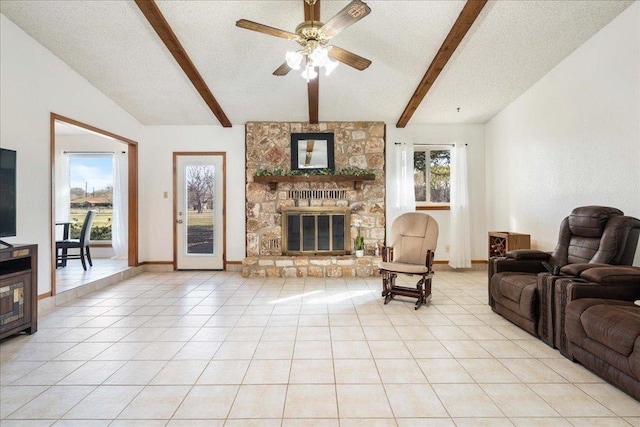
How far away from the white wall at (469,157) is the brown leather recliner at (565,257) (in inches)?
96.6

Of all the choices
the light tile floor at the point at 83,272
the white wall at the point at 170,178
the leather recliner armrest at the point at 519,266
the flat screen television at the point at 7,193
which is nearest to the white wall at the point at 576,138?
the leather recliner armrest at the point at 519,266

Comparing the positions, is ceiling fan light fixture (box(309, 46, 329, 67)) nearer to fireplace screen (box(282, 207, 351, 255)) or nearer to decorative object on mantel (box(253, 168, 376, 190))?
decorative object on mantel (box(253, 168, 376, 190))

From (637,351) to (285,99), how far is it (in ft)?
15.6

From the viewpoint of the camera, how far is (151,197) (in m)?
6.03

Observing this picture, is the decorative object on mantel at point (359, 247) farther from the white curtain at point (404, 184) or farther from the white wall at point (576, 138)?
the white wall at point (576, 138)

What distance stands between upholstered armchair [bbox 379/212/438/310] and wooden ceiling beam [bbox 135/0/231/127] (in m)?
3.27

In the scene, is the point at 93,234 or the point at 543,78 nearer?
the point at 543,78

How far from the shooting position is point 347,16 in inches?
100

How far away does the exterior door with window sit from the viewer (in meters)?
6.04

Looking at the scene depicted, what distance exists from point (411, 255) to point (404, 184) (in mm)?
1873

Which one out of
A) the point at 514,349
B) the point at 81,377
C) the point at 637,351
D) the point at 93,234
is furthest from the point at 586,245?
the point at 93,234

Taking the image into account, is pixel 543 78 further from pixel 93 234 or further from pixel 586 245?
pixel 93 234

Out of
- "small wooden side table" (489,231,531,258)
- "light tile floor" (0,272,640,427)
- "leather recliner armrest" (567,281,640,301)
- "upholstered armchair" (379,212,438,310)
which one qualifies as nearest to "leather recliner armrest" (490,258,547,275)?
"light tile floor" (0,272,640,427)

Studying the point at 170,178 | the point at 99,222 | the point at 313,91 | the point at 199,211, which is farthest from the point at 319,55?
the point at 99,222
